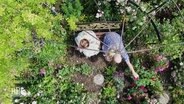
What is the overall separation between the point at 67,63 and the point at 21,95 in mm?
928

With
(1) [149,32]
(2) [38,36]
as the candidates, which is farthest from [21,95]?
(1) [149,32]

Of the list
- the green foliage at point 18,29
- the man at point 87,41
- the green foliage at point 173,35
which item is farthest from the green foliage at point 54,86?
the green foliage at point 173,35

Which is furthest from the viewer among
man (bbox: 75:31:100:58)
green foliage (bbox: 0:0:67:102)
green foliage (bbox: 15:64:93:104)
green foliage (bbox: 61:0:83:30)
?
green foliage (bbox: 15:64:93:104)

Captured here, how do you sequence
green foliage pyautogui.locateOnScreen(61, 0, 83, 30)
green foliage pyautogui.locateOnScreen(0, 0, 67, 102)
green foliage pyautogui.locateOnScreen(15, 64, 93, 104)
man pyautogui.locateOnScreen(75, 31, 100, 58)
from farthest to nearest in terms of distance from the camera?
green foliage pyautogui.locateOnScreen(15, 64, 93, 104) → green foliage pyautogui.locateOnScreen(61, 0, 83, 30) → man pyautogui.locateOnScreen(75, 31, 100, 58) → green foliage pyautogui.locateOnScreen(0, 0, 67, 102)

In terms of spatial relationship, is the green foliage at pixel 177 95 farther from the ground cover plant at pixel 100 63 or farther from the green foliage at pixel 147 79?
the green foliage at pixel 147 79

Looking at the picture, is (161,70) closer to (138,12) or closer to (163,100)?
(163,100)

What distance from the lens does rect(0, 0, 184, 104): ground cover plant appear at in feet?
21.7

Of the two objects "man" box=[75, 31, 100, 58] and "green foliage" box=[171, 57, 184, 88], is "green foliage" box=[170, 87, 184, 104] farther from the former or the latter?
"man" box=[75, 31, 100, 58]

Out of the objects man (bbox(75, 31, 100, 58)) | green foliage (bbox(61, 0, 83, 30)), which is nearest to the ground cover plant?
green foliage (bbox(61, 0, 83, 30))

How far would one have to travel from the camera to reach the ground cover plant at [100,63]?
6.61 m

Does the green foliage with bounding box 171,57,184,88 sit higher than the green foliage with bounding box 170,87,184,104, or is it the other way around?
the green foliage with bounding box 171,57,184,88

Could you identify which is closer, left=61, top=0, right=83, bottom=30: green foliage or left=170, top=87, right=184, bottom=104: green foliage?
left=61, top=0, right=83, bottom=30: green foliage

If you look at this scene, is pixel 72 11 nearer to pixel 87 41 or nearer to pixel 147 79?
pixel 87 41

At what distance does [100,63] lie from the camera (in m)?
7.02
